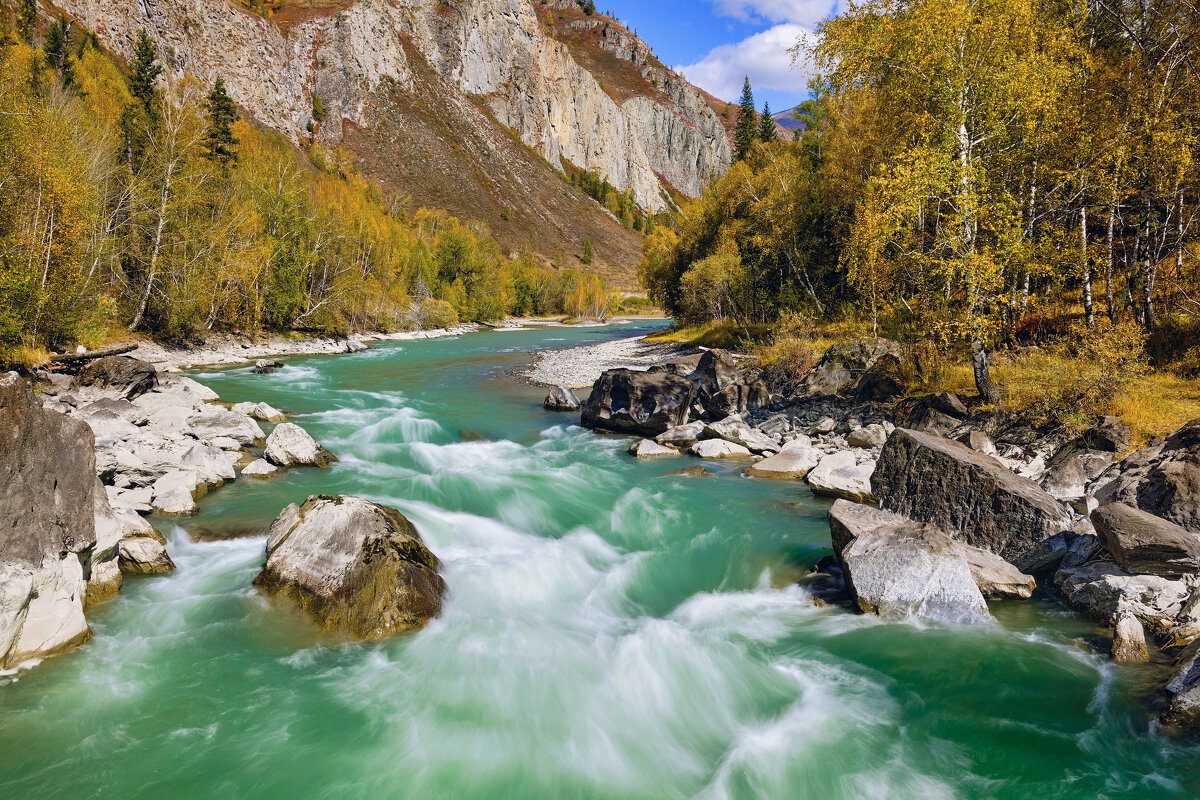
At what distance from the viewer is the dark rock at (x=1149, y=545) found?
Result: 6600mm

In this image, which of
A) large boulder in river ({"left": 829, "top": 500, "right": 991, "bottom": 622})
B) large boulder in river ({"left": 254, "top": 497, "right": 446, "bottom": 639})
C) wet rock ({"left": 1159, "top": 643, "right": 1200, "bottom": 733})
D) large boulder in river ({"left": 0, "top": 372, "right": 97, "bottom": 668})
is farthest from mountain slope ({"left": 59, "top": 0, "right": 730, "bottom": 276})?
wet rock ({"left": 1159, "top": 643, "right": 1200, "bottom": 733})

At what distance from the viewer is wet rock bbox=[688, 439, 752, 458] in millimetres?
15461

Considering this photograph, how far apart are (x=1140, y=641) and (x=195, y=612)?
454 inches

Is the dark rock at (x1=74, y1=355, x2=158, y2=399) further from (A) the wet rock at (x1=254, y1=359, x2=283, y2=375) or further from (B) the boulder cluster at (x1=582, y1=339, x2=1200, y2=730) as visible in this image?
(B) the boulder cluster at (x1=582, y1=339, x2=1200, y2=730)

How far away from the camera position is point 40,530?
20.6ft

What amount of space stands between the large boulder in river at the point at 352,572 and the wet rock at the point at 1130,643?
8.16m

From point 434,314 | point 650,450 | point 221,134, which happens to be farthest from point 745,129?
point 650,450

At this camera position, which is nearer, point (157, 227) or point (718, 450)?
point (718, 450)

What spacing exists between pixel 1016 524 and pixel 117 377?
2601 centimetres

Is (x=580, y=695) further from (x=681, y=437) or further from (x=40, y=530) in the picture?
(x=681, y=437)

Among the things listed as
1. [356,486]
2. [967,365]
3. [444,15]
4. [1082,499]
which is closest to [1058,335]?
[967,365]

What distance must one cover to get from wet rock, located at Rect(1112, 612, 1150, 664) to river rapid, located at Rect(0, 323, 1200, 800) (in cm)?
19

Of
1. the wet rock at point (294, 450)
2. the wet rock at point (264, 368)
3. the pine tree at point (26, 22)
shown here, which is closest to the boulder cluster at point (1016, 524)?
the wet rock at point (294, 450)

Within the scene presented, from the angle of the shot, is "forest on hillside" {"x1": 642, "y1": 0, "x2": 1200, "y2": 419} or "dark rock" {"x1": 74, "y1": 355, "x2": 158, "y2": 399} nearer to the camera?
"forest on hillside" {"x1": 642, "y1": 0, "x2": 1200, "y2": 419}
